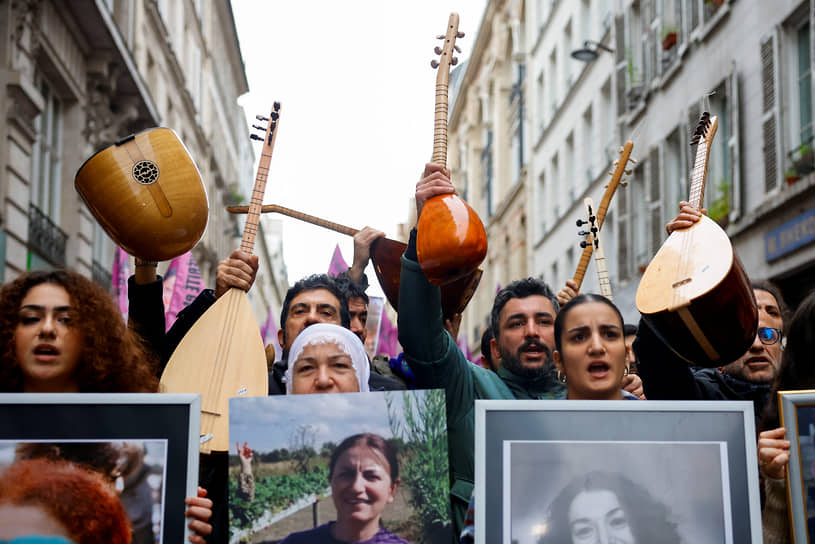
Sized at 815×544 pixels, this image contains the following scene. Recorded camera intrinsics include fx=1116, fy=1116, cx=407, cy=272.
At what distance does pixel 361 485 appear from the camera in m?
2.87

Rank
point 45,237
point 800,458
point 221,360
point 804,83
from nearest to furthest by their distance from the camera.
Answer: point 800,458 → point 221,360 → point 804,83 → point 45,237

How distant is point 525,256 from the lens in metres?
34.4

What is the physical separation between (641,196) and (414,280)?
1849 cm

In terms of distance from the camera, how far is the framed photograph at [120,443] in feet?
9.32

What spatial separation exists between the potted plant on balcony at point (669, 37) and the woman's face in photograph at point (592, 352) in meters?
15.7

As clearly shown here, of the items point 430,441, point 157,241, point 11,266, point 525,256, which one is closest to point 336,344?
point 430,441

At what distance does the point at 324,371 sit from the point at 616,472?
3.19ft

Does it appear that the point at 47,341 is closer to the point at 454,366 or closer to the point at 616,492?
the point at 454,366

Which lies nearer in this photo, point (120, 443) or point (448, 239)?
point (120, 443)

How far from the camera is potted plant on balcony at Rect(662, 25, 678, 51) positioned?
18266 millimetres

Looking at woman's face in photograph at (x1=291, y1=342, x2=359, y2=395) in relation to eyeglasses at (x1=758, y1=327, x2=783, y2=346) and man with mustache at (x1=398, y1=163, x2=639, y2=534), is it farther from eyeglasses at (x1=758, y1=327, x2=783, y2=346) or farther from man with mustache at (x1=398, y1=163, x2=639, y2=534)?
eyeglasses at (x1=758, y1=327, x2=783, y2=346)

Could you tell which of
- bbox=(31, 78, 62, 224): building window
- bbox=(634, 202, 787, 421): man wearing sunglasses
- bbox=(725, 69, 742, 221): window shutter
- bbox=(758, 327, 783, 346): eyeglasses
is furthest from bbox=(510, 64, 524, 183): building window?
bbox=(758, 327, 783, 346): eyeglasses

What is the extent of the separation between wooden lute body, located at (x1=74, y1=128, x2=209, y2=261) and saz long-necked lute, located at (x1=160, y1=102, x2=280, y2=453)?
0.92 feet

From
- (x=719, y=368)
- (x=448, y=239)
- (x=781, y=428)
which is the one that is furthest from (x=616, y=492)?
(x=719, y=368)
